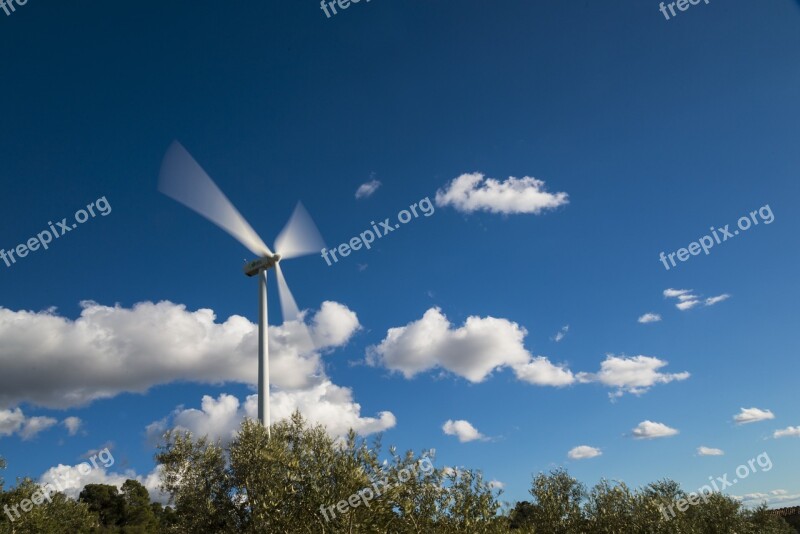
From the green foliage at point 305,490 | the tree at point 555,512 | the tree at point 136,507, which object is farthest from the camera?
the tree at point 136,507

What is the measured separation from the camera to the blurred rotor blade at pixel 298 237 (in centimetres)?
4083

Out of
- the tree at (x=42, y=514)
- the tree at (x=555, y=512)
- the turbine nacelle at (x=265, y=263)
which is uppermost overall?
the turbine nacelle at (x=265, y=263)

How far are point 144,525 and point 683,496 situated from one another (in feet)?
275

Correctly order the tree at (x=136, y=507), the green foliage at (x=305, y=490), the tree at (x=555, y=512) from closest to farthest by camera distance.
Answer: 1. the green foliage at (x=305, y=490)
2. the tree at (x=555, y=512)
3. the tree at (x=136, y=507)

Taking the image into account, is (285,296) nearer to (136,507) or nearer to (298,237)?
(298,237)

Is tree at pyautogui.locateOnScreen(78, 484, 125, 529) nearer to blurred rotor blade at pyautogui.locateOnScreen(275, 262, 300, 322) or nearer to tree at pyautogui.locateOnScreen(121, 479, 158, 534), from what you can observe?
tree at pyautogui.locateOnScreen(121, 479, 158, 534)

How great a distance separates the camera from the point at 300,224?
135 ft

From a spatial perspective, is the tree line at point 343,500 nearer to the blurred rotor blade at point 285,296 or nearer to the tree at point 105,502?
the blurred rotor blade at point 285,296

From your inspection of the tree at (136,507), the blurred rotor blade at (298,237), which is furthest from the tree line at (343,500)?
the tree at (136,507)

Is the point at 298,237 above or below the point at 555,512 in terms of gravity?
above

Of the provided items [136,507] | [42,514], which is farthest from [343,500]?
[136,507]

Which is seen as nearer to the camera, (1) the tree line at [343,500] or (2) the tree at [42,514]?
(1) the tree line at [343,500]

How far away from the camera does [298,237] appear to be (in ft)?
138

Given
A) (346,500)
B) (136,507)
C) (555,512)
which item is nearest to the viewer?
(346,500)
